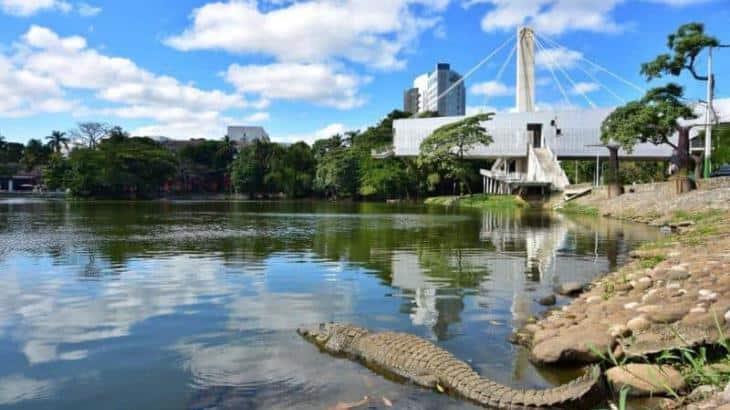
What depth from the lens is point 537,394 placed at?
5.22 meters

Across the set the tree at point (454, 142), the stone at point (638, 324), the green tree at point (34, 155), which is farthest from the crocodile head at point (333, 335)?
the green tree at point (34, 155)

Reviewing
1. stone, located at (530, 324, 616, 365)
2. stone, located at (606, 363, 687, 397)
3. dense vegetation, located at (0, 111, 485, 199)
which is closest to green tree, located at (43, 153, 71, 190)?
dense vegetation, located at (0, 111, 485, 199)

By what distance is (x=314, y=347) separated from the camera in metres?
7.41

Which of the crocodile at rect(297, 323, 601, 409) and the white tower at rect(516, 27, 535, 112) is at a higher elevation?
the white tower at rect(516, 27, 535, 112)

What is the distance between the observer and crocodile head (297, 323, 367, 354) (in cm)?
714

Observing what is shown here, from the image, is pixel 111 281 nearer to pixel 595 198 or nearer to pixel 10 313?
pixel 10 313

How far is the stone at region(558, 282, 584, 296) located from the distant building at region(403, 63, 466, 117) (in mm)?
135442

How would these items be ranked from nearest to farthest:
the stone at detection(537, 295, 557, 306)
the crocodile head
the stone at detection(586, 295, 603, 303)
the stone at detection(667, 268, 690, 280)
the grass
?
1. the crocodile head
2. the stone at detection(586, 295, 603, 303)
3. the stone at detection(667, 268, 690, 280)
4. the stone at detection(537, 295, 557, 306)
5. the grass

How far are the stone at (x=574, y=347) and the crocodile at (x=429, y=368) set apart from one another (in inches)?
42.5

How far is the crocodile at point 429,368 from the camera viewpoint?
16.7ft

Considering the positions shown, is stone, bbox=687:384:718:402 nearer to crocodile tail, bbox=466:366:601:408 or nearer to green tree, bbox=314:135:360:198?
crocodile tail, bbox=466:366:601:408

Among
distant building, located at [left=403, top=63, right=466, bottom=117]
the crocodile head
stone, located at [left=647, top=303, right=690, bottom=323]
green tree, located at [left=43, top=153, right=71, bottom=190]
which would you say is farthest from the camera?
Answer: distant building, located at [left=403, top=63, right=466, bottom=117]

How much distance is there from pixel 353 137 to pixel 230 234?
6822cm

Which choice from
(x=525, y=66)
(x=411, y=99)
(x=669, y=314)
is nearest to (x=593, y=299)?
(x=669, y=314)
